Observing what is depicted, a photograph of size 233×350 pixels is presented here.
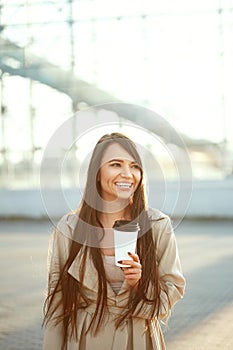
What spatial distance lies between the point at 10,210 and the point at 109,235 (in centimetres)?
1337

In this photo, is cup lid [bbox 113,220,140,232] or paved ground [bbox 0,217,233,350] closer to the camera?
cup lid [bbox 113,220,140,232]

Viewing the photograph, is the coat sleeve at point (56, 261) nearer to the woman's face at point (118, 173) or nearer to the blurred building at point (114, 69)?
the woman's face at point (118, 173)

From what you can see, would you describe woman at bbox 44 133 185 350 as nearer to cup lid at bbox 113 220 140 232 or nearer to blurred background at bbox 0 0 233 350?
cup lid at bbox 113 220 140 232

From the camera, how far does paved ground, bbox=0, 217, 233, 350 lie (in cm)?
417

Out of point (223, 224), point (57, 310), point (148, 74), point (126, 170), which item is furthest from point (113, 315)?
point (148, 74)

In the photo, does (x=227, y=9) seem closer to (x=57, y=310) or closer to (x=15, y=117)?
(x=15, y=117)

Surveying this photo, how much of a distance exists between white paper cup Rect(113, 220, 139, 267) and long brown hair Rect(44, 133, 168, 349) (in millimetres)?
92

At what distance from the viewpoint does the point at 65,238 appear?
1.85 meters

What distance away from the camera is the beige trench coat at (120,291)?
182cm

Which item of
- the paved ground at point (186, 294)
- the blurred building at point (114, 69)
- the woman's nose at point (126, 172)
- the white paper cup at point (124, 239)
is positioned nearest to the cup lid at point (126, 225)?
the white paper cup at point (124, 239)

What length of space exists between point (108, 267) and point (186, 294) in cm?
399

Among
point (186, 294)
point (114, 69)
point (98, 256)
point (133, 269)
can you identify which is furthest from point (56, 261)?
point (114, 69)

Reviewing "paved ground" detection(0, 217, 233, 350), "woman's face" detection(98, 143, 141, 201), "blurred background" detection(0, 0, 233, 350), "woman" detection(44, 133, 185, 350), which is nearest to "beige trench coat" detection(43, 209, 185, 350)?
"woman" detection(44, 133, 185, 350)

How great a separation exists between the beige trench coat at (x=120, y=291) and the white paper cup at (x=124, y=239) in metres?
0.12
